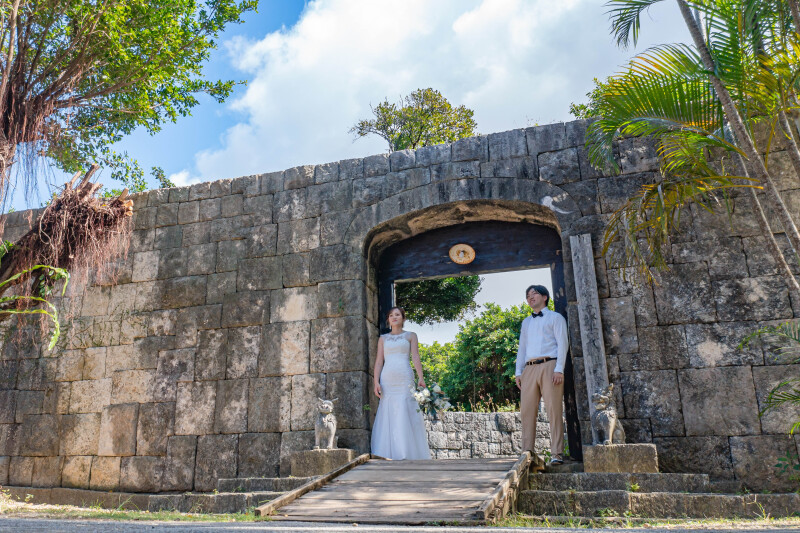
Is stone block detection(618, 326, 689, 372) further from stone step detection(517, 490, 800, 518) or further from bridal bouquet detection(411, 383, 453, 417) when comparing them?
bridal bouquet detection(411, 383, 453, 417)

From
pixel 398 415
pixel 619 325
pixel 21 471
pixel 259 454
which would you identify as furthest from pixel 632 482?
pixel 21 471

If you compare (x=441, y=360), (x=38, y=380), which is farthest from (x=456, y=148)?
(x=441, y=360)

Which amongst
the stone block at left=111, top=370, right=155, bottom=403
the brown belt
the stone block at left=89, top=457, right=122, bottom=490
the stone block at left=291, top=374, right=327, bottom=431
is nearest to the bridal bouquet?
the brown belt

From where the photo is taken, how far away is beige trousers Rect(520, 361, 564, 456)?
5.57 metres

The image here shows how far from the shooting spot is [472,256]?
7031mm

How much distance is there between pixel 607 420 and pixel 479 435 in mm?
4819

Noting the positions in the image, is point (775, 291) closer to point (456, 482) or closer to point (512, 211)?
point (512, 211)

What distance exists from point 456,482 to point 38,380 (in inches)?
209

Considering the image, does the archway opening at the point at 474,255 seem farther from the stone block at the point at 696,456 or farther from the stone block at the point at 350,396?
the stone block at the point at 696,456

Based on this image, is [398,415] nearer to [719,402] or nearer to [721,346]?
[719,402]

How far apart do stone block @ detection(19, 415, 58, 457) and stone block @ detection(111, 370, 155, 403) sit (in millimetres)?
784

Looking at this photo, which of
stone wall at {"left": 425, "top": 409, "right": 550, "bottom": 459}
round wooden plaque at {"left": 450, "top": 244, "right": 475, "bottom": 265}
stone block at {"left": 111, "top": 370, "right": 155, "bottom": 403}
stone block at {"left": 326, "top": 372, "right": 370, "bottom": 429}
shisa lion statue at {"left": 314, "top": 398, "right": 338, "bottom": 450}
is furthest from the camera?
stone wall at {"left": 425, "top": 409, "right": 550, "bottom": 459}

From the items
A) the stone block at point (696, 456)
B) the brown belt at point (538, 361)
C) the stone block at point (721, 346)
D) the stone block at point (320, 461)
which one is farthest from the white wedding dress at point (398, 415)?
the stone block at point (721, 346)

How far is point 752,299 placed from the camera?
18.1 ft
